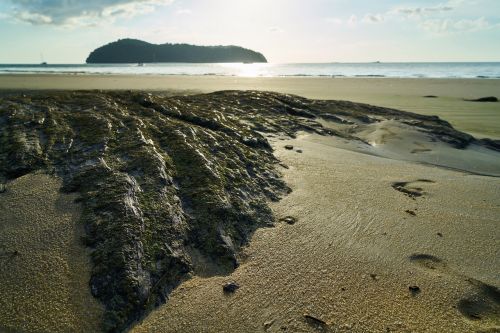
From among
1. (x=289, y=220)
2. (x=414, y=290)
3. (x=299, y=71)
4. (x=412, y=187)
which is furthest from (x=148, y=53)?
(x=414, y=290)

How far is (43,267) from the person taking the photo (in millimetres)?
2094

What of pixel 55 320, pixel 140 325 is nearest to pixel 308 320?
pixel 140 325

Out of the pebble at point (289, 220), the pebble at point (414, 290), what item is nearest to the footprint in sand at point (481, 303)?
the pebble at point (414, 290)

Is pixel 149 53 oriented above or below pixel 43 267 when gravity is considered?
above

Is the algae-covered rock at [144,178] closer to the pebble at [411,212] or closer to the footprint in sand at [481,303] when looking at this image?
the pebble at [411,212]

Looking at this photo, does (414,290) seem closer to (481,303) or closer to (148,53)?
(481,303)

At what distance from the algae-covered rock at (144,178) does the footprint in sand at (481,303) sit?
1.35m

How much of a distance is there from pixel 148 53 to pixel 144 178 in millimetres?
179794

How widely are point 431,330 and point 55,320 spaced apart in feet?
6.34

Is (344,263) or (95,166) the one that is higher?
(95,166)

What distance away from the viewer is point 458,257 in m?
2.59

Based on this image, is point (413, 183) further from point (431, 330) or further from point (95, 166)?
point (95, 166)

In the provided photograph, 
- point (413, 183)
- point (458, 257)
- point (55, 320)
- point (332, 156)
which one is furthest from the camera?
point (332, 156)

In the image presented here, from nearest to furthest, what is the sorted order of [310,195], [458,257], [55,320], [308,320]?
1. [55,320]
2. [308,320]
3. [458,257]
4. [310,195]
